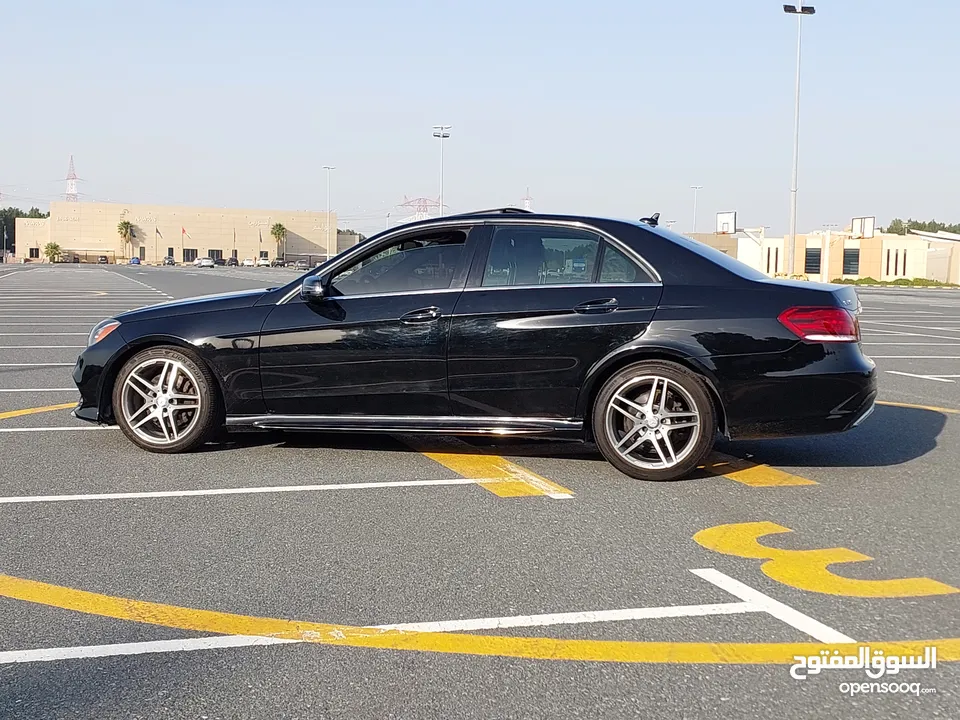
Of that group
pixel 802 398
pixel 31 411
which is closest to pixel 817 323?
pixel 802 398

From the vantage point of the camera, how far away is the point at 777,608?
12.7 feet

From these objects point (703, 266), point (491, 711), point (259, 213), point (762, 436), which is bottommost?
point (491, 711)

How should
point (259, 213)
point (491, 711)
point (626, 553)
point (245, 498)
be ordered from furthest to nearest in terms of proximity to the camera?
point (259, 213), point (245, 498), point (626, 553), point (491, 711)

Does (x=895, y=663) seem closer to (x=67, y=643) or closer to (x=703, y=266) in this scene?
(x=67, y=643)

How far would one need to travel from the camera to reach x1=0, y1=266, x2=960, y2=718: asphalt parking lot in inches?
123

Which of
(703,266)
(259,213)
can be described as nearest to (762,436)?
(703,266)

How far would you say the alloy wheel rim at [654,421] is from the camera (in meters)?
6.05

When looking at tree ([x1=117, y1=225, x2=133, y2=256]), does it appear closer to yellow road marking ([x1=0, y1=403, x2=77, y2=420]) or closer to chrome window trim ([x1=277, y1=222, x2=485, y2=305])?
yellow road marking ([x1=0, y1=403, x2=77, y2=420])

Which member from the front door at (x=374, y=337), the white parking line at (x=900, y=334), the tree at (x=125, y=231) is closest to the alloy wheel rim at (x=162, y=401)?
the front door at (x=374, y=337)

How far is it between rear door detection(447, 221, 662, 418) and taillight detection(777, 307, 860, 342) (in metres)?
0.77

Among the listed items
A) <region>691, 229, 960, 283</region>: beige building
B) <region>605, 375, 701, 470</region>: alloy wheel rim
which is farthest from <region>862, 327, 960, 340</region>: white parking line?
<region>691, 229, 960, 283</region>: beige building

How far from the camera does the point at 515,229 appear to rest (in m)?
6.49

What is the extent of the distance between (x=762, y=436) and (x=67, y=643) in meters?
3.98

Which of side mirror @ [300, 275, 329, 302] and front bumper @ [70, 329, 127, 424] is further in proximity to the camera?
front bumper @ [70, 329, 127, 424]
